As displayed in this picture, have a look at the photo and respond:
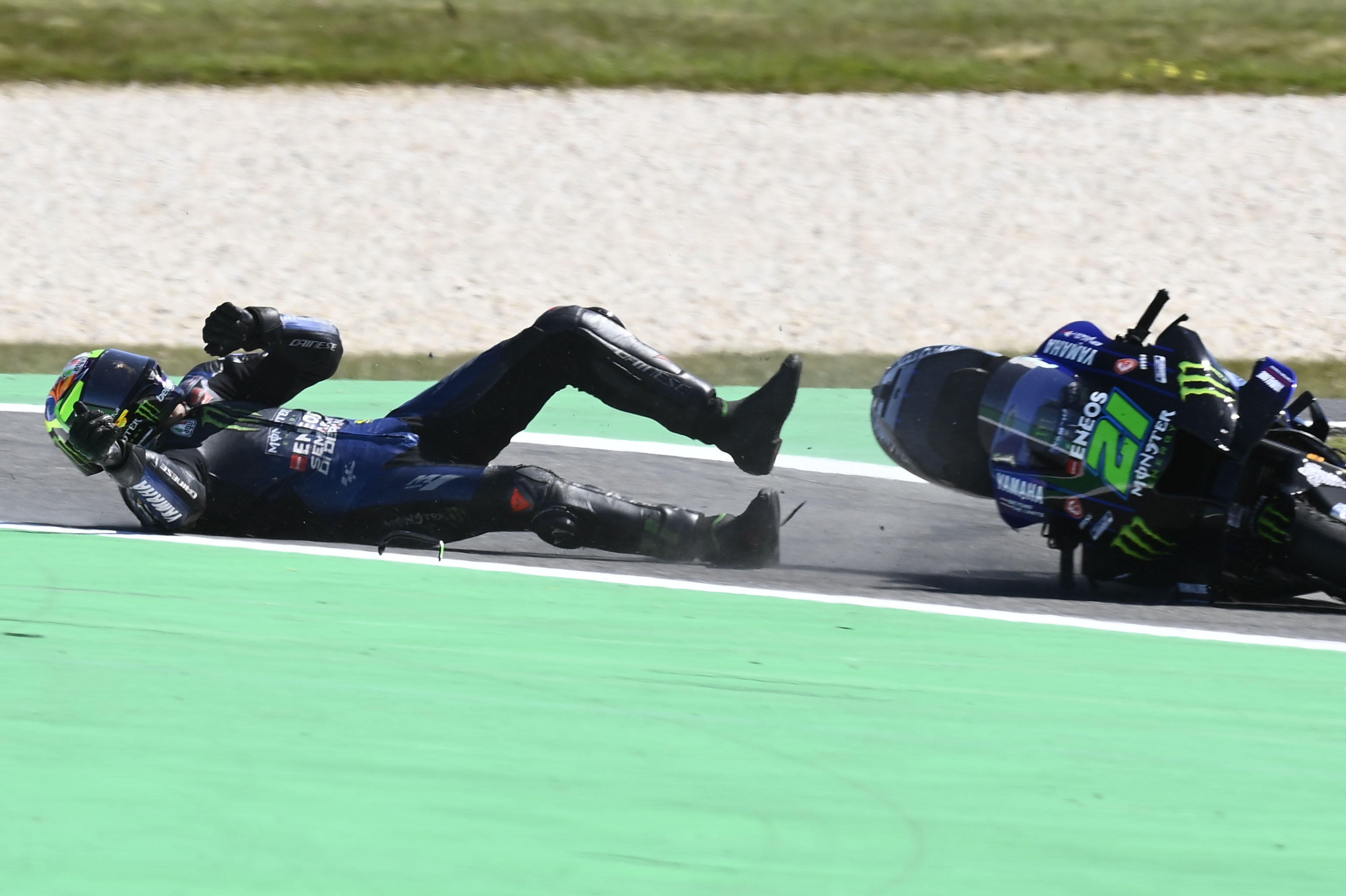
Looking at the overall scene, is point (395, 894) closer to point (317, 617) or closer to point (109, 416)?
point (317, 617)

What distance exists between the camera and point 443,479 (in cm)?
528

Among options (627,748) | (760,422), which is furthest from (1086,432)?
(627,748)

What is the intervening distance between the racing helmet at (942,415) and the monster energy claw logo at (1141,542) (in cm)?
48

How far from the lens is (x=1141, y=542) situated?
491cm

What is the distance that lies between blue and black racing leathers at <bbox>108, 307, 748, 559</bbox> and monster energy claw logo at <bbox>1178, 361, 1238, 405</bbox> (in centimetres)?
129

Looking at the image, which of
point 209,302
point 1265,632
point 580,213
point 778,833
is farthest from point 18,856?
point 580,213

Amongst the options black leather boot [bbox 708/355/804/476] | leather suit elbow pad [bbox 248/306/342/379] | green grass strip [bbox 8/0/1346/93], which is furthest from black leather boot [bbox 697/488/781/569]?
green grass strip [bbox 8/0/1346/93]

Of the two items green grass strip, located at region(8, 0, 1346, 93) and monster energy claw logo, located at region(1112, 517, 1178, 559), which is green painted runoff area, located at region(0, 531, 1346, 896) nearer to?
monster energy claw logo, located at region(1112, 517, 1178, 559)

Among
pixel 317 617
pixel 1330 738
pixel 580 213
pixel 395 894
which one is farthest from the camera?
pixel 580 213

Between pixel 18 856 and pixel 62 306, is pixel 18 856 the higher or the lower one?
the higher one

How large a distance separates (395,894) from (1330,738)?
1.93m

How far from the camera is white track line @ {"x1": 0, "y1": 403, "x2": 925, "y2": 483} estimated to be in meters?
7.00

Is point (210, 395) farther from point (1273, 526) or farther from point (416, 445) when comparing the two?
point (1273, 526)

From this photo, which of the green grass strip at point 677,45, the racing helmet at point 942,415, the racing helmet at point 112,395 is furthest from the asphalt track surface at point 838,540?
the green grass strip at point 677,45
